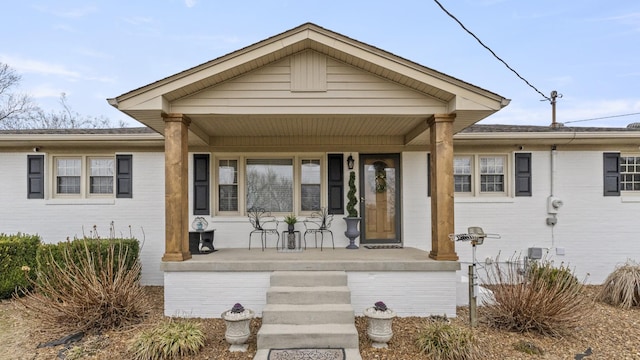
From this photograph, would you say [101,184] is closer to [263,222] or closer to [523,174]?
[263,222]

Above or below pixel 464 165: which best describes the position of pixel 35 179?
below

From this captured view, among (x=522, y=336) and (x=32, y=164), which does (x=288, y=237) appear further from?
(x=32, y=164)

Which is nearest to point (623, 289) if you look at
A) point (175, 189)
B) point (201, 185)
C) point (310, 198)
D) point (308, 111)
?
point (310, 198)

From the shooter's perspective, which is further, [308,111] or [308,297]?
[308,111]

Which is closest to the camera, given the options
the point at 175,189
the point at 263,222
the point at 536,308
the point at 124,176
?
the point at 536,308

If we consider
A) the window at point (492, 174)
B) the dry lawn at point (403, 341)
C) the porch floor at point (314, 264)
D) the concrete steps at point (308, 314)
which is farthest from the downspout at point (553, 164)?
the concrete steps at point (308, 314)

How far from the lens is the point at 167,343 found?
3.76 m

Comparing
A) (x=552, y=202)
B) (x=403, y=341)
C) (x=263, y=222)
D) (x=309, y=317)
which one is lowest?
(x=403, y=341)

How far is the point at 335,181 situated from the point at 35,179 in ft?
20.1

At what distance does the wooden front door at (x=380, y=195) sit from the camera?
7152 millimetres

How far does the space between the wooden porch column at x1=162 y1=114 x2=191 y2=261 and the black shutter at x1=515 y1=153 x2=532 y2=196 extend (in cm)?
646

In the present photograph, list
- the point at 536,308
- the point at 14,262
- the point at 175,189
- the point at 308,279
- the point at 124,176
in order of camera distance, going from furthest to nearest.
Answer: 1. the point at 124,176
2. the point at 14,262
3. the point at 175,189
4. the point at 308,279
5. the point at 536,308

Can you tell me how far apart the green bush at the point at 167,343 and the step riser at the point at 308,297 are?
97 cm

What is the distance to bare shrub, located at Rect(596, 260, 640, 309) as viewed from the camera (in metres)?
5.38
